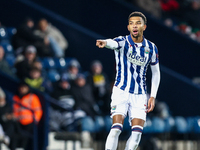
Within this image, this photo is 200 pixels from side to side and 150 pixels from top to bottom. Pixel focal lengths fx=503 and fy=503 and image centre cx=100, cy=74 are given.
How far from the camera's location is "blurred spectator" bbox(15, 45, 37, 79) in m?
9.89

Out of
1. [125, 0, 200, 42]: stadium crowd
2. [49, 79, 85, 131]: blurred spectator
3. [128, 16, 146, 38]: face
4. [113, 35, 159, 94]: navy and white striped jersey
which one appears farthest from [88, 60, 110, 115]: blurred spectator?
[125, 0, 200, 42]: stadium crowd

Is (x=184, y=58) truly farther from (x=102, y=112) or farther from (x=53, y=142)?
(x=53, y=142)

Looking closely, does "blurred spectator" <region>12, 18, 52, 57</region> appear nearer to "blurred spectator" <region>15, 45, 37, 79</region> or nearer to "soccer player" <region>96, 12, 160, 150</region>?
"blurred spectator" <region>15, 45, 37, 79</region>

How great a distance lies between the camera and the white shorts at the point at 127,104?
6051mm

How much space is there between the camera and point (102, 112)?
1073 cm

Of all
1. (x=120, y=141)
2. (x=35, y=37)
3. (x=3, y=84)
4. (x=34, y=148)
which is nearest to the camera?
(x=34, y=148)

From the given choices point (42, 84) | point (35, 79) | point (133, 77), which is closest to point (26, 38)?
point (42, 84)

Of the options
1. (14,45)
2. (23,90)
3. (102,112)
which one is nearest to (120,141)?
(102,112)

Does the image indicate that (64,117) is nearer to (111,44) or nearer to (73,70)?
(73,70)

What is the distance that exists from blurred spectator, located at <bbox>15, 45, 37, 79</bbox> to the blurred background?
0.8 inches

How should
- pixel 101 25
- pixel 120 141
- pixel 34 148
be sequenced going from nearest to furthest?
pixel 34 148 → pixel 120 141 → pixel 101 25

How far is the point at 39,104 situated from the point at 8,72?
3.98 feet

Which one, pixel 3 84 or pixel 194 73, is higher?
pixel 194 73

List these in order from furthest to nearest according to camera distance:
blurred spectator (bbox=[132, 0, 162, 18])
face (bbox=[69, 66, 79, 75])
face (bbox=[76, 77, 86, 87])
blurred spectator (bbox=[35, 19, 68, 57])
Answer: blurred spectator (bbox=[132, 0, 162, 18]) < blurred spectator (bbox=[35, 19, 68, 57]) < face (bbox=[69, 66, 79, 75]) < face (bbox=[76, 77, 86, 87])
